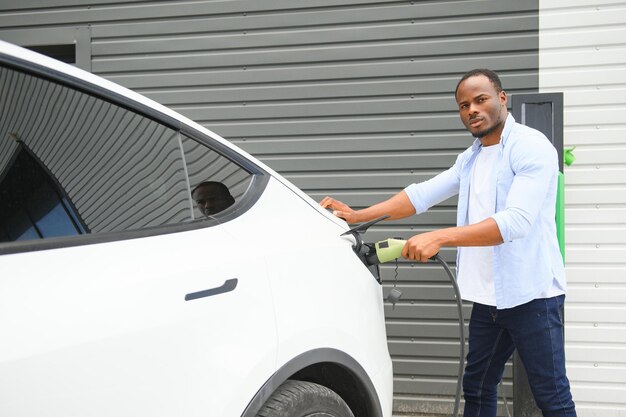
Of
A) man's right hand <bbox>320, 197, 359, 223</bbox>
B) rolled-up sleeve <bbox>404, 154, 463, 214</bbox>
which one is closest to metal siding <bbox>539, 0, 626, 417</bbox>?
rolled-up sleeve <bbox>404, 154, 463, 214</bbox>

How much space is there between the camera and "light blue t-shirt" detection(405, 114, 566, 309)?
8.73 feet

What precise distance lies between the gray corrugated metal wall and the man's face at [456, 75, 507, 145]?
1.58m

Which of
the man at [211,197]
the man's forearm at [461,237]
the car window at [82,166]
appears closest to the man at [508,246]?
the man's forearm at [461,237]

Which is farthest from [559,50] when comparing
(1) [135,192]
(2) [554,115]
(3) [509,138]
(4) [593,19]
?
(1) [135,192]

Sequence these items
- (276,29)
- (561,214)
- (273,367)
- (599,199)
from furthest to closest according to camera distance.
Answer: (276,29), (599,199), (561,214), (273,367)

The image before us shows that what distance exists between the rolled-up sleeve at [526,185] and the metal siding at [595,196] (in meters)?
1.72

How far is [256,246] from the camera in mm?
1954

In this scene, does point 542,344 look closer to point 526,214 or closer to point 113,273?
point 526,214

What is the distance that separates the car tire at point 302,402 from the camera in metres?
1.92

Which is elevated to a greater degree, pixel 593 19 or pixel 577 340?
pixel 593 19

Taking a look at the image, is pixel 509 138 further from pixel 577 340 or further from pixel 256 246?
pixel 577 340

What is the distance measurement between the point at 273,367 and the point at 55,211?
790 mm

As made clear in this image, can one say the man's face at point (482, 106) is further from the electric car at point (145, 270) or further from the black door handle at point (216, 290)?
the black door handle at point (216, 290)

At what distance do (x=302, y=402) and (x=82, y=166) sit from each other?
3.30 feet
